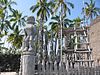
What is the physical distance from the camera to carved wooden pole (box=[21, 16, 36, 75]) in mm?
10422

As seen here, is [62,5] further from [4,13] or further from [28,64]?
[28,64]

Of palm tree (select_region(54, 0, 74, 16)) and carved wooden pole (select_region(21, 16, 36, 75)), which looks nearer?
carved wooden pole (select_region(21, 16, 36, 75))

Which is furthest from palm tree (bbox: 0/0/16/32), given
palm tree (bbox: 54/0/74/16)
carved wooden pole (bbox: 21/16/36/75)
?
carved wooden pole (bbox: 21/16/36/75)

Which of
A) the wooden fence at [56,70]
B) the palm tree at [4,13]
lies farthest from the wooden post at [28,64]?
the palm tree at [4,13]

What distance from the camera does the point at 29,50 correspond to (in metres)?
10.5

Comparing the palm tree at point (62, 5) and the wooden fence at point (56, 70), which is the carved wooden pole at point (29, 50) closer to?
the wooden fence at point (56, 70)

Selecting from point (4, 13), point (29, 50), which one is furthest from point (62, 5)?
point (29, 50)

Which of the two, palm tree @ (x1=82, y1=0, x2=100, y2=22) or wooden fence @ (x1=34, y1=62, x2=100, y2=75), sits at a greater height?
palm tree @ (x1=82, y1=0, x2=100, y2=22)

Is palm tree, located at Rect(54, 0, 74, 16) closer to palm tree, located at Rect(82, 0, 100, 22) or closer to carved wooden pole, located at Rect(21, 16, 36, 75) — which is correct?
palm tree, located at Rect(82, 0, 100, 22)

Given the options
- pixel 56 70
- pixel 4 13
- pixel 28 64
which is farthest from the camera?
pixel 4 13

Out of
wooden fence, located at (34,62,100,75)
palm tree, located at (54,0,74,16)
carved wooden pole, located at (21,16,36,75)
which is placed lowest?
wooden fence, located at (34,62,100,75)

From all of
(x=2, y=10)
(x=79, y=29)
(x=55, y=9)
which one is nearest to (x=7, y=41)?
(x=2, y=10)

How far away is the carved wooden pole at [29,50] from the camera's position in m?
10.4

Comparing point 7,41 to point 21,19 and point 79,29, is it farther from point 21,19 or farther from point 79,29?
point 79,29
